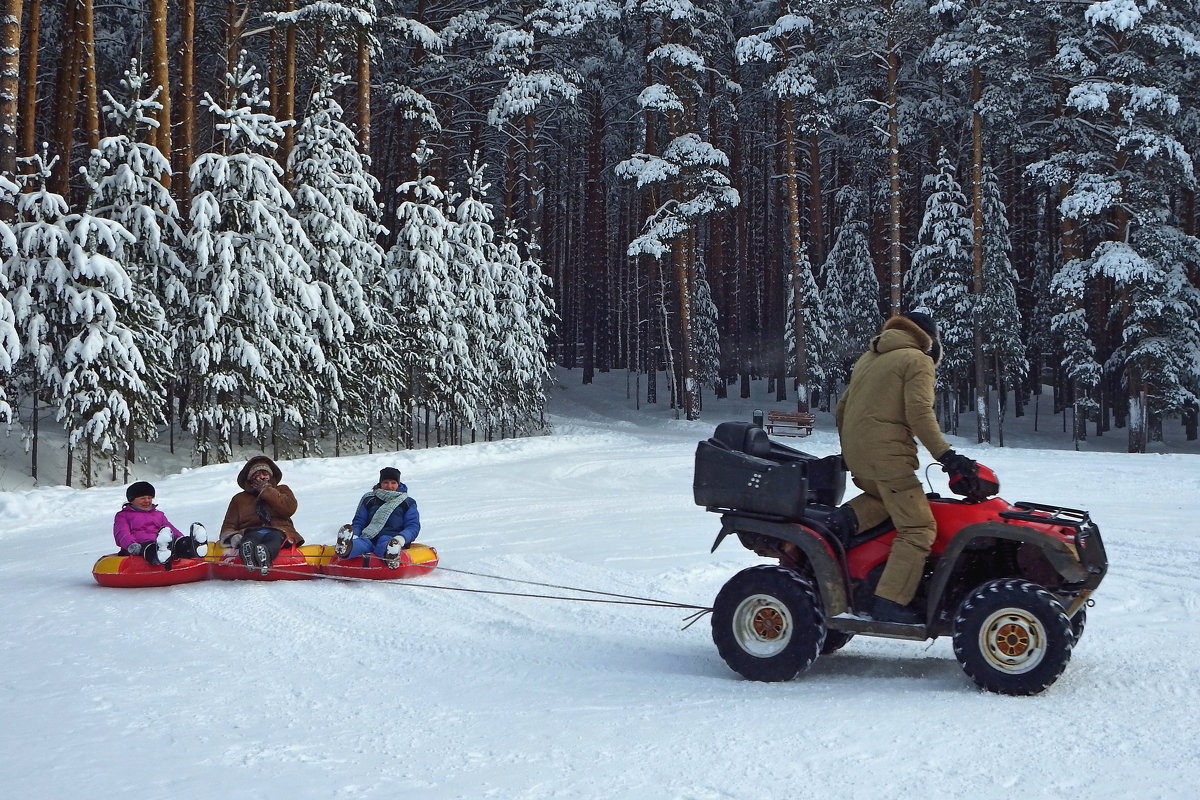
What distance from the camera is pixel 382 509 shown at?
991 cm

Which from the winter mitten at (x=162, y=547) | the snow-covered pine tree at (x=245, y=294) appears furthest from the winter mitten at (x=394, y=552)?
the snow-covered pine tree at (x=245, y=294)

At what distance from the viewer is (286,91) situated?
24.6 meters

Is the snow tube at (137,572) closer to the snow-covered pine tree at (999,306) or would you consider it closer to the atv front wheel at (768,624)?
the atv front wheel at (768,624)

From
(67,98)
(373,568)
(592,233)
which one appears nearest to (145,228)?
(67,98)

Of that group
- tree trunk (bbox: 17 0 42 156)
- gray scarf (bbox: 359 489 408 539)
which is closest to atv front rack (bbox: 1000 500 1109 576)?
gray scarf (bbox: 359 489 408 539)

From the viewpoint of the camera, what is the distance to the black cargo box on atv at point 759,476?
5.85 meters

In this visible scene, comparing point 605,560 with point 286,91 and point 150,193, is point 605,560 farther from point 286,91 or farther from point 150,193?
point 286,91

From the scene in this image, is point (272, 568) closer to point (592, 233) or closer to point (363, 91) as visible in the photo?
point (363, 91)

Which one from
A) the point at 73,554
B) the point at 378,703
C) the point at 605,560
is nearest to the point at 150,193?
the point at 73,554

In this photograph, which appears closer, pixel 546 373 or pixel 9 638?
pixel 9 638

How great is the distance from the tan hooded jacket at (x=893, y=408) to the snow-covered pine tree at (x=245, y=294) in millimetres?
15449

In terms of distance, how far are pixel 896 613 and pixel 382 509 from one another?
Result: 18.8ft

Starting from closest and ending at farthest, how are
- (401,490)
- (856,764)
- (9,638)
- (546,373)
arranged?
(856,764) → (9,638) → (401,490) → (546,373)

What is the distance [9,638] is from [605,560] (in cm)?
535
